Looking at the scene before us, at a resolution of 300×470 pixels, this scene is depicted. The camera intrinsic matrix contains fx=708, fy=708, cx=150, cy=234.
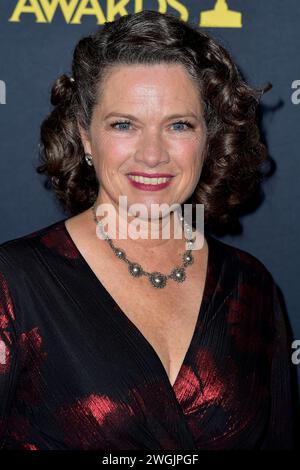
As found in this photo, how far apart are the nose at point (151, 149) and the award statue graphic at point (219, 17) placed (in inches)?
25.3

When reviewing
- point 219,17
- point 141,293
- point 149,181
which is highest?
point 219,17

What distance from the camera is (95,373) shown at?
4.58ft

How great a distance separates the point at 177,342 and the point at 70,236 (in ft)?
1.08

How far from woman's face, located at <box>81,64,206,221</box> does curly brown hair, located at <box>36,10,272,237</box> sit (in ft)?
0.13

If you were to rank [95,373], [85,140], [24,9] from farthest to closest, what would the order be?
1. [24,9]
2. [85,140]
3. [95,373]

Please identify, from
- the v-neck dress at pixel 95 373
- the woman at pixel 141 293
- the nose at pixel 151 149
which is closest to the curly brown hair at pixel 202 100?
the woman at pixel 141 293

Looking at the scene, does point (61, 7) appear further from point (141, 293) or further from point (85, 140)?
point (141, 293)

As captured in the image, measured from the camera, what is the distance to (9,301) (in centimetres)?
140

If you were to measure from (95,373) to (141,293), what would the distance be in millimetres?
245

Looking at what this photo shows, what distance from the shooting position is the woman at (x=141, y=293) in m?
1.39

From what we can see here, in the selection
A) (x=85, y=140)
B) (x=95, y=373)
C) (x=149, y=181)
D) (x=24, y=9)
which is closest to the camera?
(x=95, y=373)

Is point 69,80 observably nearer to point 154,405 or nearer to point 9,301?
point 9,301

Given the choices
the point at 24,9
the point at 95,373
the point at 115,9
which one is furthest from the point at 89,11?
the point at 95,373

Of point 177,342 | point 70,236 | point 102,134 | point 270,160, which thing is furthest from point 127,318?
point 270,160
